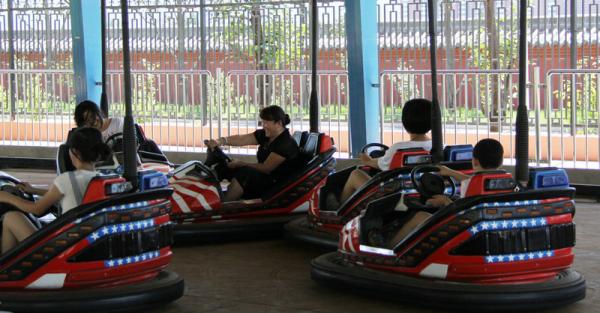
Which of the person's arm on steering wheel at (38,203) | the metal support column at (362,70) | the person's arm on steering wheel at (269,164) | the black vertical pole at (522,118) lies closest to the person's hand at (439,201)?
the black vertical pole at (522,118)

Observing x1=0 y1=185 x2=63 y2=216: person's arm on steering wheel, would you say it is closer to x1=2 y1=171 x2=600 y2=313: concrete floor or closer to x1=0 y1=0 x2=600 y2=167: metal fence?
x1=2 y1=171 x2=600 y2=313: concrete floor

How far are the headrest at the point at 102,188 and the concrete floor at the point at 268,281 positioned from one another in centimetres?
45

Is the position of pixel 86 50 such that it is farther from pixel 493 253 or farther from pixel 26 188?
pixel 493 253

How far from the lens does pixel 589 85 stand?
661 cm

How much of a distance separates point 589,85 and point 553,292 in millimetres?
3541

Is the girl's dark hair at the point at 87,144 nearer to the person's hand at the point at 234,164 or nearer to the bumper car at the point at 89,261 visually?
the bumper car at the point at 89,261

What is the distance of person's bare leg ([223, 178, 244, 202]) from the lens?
5.05m

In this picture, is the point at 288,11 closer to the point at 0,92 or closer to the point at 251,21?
the point at 251,21

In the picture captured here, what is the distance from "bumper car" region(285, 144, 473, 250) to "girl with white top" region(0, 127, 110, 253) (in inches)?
46.7

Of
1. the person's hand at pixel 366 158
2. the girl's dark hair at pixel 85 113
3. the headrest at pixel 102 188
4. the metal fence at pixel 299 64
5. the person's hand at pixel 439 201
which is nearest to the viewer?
the headrest at pixel 102 188

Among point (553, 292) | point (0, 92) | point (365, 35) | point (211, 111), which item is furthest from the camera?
point (0, 92)

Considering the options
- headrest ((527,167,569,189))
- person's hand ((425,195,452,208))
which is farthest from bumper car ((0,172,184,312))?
headrest ((527,167,569,189))

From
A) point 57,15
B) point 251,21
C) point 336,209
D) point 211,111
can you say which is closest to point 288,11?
point 251,21

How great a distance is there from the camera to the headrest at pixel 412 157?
4.26m
